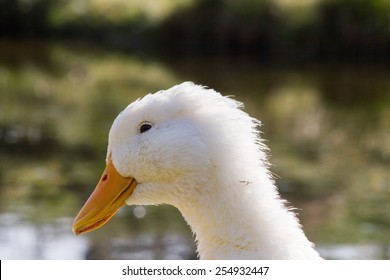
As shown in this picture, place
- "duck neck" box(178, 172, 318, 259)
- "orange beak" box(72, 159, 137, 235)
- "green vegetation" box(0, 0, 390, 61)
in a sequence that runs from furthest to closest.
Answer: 1. "green vegetation" box(0, 0, 390, 61)
2. "orange beak" box(72, 159, 137, 235)
3. "duck neck" box(178, 172, 318, 259)

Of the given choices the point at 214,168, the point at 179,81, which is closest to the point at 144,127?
the point at 214,168

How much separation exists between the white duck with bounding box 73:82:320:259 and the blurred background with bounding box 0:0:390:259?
17.4 ft

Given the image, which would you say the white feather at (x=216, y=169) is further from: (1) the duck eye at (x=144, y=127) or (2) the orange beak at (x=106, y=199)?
(2) the orange beak at (x=106, y=199)

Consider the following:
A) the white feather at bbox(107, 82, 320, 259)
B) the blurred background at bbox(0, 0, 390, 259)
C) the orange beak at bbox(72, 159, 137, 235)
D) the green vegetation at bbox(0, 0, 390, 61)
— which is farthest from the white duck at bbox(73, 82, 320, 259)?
the green vegetation at bbox(0, 0, 390, 61)

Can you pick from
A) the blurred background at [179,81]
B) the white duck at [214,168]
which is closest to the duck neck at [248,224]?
the white duck at [214,168]

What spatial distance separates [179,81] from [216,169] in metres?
24.8

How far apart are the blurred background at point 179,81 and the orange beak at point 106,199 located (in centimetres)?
507

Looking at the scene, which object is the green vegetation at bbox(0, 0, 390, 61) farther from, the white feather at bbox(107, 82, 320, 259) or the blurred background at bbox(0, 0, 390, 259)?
the white feather at bbox(107, 82, 320, 259)

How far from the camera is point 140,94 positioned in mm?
26078

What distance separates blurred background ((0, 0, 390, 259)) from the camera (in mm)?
13781

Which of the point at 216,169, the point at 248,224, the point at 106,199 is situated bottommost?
the point at 248,224

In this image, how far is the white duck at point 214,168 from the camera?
4418 mm

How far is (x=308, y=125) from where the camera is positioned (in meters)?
23.0

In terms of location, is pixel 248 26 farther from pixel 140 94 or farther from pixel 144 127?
pixel 144 127
